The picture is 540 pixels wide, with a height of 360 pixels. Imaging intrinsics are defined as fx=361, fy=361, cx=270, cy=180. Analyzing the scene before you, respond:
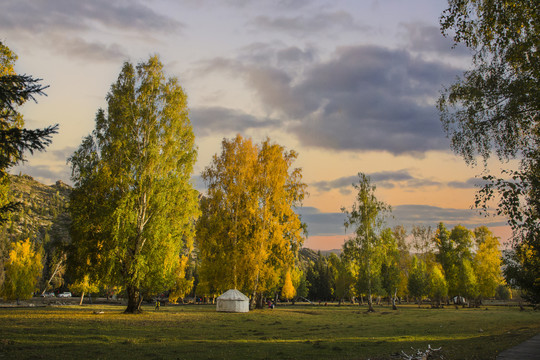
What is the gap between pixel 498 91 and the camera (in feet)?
47.6

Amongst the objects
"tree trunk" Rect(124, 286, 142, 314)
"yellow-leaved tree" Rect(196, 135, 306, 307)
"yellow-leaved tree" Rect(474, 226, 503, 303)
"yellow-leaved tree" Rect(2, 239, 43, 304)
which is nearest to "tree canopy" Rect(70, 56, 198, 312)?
"tree trunk" Rect(124, 286, 142, 314)

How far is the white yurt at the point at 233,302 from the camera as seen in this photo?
42.9m

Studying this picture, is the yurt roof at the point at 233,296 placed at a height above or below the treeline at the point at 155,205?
below

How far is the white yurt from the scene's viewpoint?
42.9m

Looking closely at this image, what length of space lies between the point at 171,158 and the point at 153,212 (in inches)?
221

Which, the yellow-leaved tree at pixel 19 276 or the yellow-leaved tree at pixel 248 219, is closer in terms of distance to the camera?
the yellow-leaved tree at pixel 248 219

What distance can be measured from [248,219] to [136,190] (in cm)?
1566

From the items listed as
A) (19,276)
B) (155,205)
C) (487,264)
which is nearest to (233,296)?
(155,205)

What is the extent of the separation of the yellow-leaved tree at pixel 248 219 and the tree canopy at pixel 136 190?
29.5 feet

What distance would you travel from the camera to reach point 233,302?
43.0 meters

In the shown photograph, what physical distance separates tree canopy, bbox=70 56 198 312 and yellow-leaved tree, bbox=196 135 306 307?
29.5 ft

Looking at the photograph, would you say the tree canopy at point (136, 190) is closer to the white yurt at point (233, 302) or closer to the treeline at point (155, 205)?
the treeline at point (155, 205)

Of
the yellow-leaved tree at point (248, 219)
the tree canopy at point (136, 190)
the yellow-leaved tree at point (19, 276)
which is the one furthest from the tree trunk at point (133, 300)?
the yellow-leaved tree at point (19, 276)

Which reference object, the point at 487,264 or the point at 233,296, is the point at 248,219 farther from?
the point at 487,264
